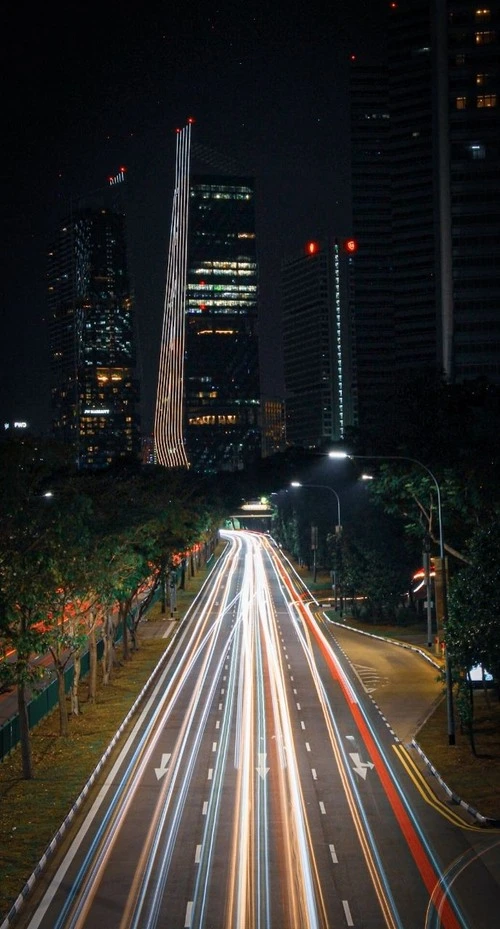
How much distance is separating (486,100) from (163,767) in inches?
4781

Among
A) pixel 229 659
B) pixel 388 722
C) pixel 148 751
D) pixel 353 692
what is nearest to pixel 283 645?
pixel 229 659

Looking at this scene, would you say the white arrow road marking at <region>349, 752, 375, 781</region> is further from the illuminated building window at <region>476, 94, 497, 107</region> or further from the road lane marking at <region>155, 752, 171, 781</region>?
the illuminated building window at <region>476, 94, 497, 107</region>

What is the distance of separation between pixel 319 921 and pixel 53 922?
14.5 feet

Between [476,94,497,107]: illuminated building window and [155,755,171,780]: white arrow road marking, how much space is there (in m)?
120

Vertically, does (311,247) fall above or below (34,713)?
above

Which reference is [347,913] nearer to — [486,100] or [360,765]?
[360,765]

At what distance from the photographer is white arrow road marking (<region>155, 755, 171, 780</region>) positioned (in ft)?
94.7

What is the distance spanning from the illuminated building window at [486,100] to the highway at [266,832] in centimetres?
10889

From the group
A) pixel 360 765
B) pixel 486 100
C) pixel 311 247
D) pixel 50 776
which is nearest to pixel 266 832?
pixel 360 765

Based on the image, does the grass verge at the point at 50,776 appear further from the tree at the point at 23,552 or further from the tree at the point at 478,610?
the tree at the point at 478,610

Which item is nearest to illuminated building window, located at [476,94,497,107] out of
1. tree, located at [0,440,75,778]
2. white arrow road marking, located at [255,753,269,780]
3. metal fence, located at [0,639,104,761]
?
metal fence, located at [0,639,104,761]

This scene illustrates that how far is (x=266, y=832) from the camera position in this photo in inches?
917

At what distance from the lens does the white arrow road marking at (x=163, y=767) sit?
28877 mm

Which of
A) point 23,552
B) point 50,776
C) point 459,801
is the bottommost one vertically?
point 50,776
